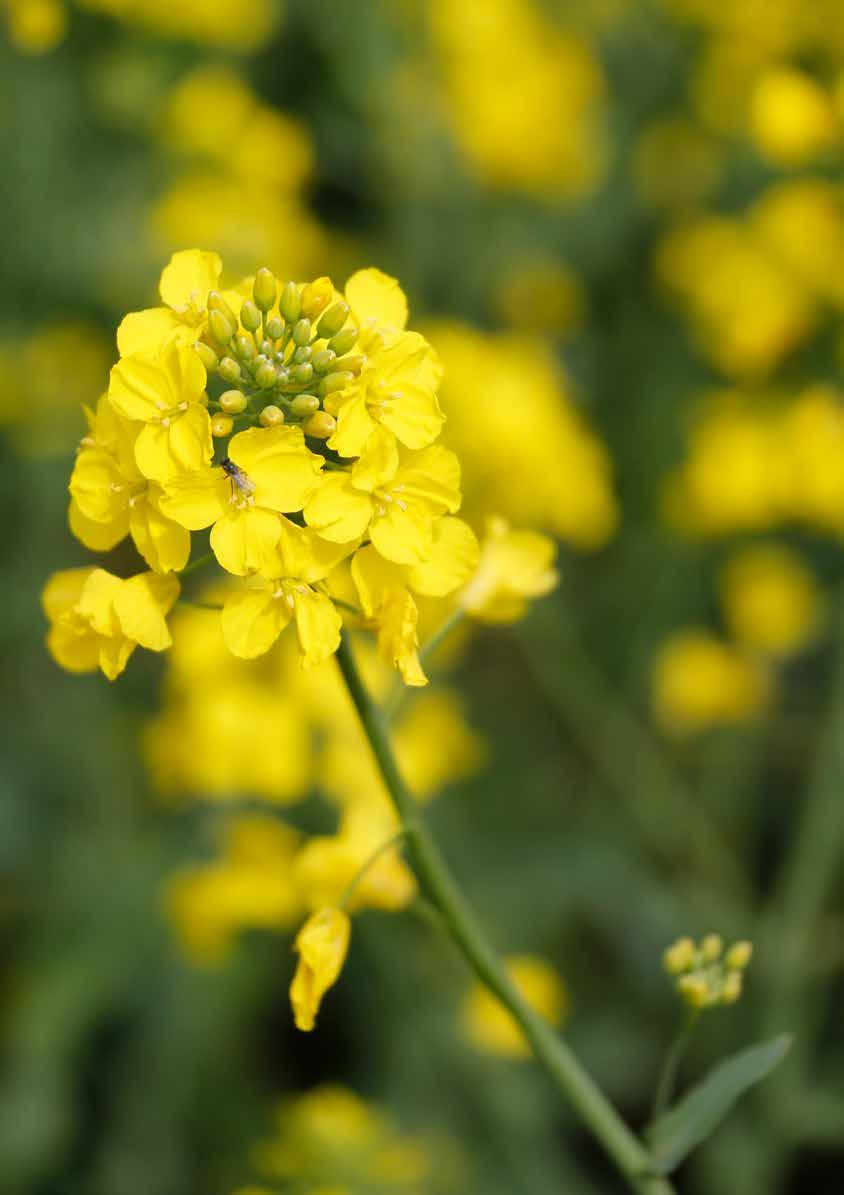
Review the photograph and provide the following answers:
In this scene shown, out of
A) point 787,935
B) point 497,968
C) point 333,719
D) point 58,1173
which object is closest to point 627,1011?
point 787,935

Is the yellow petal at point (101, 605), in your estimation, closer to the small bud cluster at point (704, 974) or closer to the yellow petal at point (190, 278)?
the yellow petal at point (190, 278)

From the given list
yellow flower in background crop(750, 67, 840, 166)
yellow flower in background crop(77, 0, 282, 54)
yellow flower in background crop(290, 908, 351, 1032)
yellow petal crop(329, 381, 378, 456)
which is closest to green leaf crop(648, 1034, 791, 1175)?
yellow flower in background crop(290, 908, 351, 1032)

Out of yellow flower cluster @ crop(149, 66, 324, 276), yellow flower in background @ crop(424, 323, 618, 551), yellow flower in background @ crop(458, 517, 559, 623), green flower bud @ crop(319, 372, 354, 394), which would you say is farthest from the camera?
yellow flower cluster @ crop(149, 66, 324, 276)

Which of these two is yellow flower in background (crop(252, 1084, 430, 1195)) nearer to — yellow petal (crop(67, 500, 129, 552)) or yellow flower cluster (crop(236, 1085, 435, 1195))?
yellow flower cluster (crop(236, 1085, 435, 1195))

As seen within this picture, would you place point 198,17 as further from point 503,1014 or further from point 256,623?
point 256,623

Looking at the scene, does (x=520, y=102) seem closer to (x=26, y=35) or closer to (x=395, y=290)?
(x=26, y=35)

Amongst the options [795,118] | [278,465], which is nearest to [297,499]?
[278,465]

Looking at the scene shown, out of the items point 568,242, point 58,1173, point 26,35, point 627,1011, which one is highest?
point 26,35
